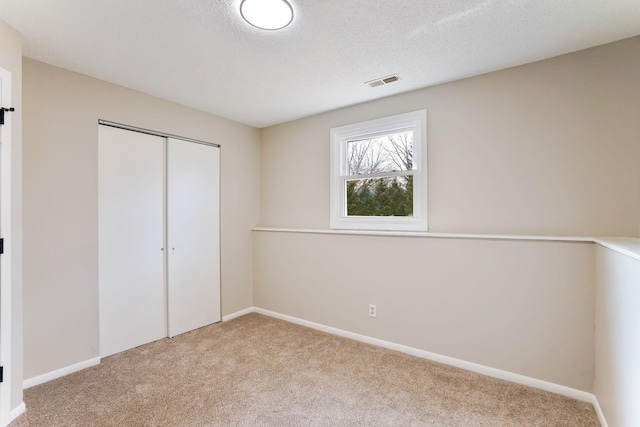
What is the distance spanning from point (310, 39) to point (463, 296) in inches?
90.2

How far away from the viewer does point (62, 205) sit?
2.38m

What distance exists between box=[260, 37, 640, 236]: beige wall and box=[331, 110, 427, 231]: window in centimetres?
11

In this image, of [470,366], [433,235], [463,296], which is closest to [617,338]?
[463,296]

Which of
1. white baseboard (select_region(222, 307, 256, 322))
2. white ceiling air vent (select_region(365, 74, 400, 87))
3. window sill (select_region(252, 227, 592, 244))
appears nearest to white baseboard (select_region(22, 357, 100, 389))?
white baseboard (select_region(222, 307, 256, 322))

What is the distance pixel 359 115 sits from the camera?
3203mm

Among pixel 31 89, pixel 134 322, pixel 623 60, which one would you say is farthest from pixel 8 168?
pixel 623 60

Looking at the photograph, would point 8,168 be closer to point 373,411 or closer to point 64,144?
point 64,144

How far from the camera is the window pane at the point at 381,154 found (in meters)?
2.97

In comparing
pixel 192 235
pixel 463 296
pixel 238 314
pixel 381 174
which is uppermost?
pixel 381 174

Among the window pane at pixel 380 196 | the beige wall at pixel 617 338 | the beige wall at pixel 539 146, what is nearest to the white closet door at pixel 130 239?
the window pane at pixel 380 196

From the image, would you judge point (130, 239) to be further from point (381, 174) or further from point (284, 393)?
point (381, 174)

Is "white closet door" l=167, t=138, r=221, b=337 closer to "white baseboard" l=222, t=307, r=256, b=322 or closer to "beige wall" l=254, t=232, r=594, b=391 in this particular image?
"white baseboard" l=222, t=307, r=256, b=322

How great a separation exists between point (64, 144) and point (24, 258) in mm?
917

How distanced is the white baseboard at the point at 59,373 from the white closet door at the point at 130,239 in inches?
4.9
